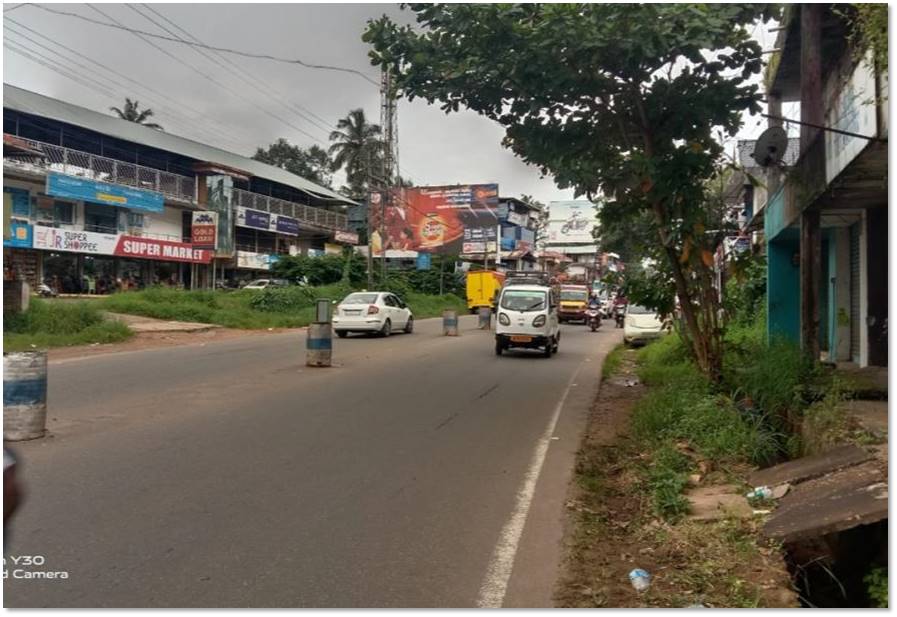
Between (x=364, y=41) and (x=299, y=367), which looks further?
(x=299, y=367)

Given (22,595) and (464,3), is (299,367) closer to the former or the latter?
(464,3)

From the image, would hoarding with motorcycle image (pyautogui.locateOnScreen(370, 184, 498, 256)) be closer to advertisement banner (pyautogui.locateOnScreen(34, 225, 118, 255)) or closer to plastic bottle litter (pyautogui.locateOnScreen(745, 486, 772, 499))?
advertisement banner (pyautogui.locateOnScreen(34, 225, 118, 255))

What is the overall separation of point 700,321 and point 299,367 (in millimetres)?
7492

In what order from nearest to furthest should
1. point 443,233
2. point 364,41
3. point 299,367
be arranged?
point 364,41 < point 299,367 < point 443,233

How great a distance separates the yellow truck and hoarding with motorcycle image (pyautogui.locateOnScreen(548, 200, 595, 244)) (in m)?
34.2

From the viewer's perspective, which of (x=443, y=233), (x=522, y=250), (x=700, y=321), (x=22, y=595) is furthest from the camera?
(x=522, y=250)

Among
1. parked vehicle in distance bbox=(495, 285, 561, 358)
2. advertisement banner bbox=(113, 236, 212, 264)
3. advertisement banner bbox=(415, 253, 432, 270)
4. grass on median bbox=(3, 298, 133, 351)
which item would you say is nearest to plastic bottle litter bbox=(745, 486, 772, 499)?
parked vehicle in distance bbox=(495, 285, 561, 358)

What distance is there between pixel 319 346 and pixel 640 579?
35.6ft

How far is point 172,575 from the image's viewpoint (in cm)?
425

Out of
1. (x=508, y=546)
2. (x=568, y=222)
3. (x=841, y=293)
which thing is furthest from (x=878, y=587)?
(x=568, y=222)

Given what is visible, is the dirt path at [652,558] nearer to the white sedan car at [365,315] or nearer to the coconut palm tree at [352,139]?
the white sedan car at [365,315]

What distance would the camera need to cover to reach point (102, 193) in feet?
112

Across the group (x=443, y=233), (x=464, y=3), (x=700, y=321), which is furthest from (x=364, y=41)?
(x=443, y=233)

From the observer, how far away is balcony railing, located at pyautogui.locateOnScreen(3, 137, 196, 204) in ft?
103
